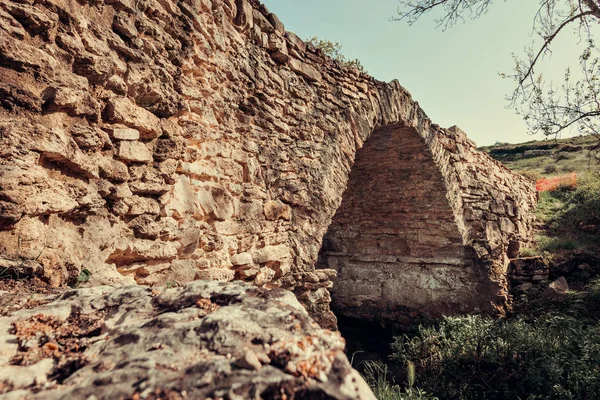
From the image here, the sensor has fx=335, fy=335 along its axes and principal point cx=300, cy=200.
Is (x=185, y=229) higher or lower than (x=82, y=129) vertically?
lower

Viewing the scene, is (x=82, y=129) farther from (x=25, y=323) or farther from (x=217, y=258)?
(x=217, y=258)

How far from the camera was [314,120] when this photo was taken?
3869 millimetres

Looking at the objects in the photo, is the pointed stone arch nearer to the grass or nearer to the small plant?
the small plant

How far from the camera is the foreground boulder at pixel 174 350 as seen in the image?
2.28ft

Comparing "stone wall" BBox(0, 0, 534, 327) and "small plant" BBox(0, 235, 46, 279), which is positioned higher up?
"stone wall" BBox(0, 0, 534, 327)

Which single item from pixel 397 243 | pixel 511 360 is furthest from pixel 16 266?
pixel 397 243

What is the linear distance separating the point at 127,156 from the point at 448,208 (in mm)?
6120

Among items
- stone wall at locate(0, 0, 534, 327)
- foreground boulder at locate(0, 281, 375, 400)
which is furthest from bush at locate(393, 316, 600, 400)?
foreground boulder at locate(0, 281, 375, 400)

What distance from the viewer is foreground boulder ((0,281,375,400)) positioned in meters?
0.69

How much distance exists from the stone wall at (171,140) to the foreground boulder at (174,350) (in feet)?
2.01

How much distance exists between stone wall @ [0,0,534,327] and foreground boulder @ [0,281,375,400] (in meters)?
0.61

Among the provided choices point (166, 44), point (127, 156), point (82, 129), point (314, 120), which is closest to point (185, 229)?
point (127, 156)

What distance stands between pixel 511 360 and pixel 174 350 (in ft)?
18.4

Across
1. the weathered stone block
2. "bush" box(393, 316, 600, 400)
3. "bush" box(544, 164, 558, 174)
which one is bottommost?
"bush" box(393, 316, 600, 400)
